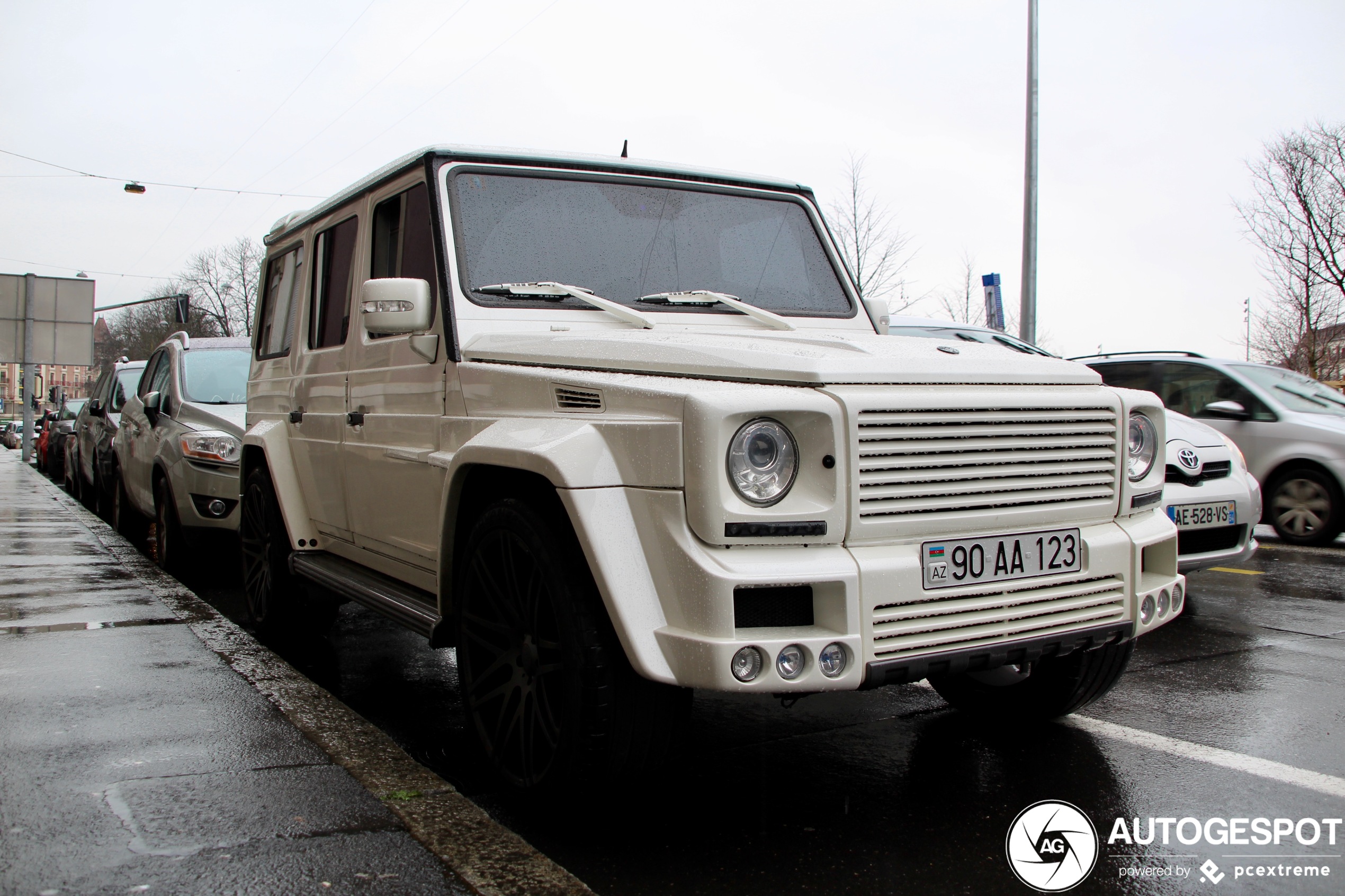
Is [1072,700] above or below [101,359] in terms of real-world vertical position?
below

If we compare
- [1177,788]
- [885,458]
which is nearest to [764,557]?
[885,458]

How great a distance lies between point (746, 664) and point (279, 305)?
427 centimetres

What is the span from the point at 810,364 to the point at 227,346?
7931mm

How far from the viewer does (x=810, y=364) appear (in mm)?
2904

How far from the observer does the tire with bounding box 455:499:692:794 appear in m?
2.90

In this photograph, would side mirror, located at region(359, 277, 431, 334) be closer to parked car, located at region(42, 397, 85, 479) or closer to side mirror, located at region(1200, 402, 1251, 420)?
side mirror, located at region(1200, 402, 1251, 420)

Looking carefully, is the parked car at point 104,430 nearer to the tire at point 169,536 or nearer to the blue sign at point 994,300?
the tire at point 169,536

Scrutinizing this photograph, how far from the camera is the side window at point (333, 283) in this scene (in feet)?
16.3

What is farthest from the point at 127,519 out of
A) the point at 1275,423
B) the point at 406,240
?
the point at 1275,423

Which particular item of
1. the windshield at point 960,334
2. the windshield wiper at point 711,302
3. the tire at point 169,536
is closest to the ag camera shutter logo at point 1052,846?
the windshield wiper at point 711,302

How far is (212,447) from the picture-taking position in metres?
7.79

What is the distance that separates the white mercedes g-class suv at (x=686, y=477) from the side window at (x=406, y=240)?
0.05ft

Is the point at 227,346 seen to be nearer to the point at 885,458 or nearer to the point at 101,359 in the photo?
the point at 885,458

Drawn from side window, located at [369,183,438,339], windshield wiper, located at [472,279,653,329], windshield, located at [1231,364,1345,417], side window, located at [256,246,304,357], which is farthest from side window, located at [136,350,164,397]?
windshield, located at [1231,364,1345,417]
